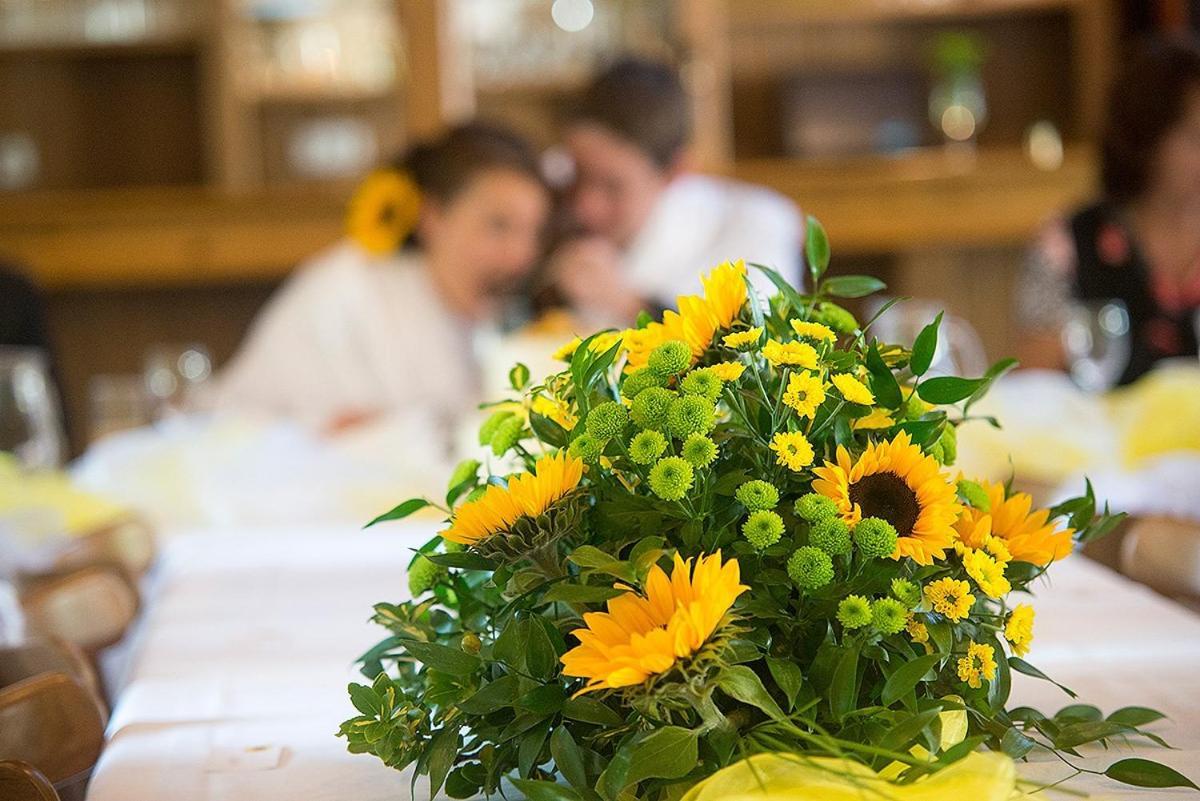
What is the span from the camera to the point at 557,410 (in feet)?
1.94

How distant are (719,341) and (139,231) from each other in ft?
10.9

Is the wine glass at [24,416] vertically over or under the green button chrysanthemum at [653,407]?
under

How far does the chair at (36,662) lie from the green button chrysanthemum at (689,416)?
0.43 m

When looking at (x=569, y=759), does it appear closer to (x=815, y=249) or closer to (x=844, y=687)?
(x=844, y=687)

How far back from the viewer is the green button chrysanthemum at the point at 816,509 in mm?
502

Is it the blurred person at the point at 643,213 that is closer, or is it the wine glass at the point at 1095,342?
the wine glass at the point at 1095,342

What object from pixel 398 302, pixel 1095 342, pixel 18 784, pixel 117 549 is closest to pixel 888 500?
pixel 18 784

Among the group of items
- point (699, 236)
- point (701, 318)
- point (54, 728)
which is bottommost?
point (699, 236)

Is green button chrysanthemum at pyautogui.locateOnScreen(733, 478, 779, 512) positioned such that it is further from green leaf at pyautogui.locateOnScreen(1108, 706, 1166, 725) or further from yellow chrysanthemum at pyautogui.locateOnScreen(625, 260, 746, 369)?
green leaf at pyautogui.locateOnScreen(1108, 706, 1166, 725)

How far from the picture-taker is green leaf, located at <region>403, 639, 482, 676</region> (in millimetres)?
530

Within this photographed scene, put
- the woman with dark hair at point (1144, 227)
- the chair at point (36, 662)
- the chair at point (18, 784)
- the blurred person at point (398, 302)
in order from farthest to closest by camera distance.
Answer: the blurred person at point (398, 302) < the woman with dark hair at point (1144, 227) < the chair at point (36, 662) < the chair at point (18, 784)

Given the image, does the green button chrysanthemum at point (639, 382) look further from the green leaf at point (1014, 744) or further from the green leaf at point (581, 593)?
the green leaf at point (1014, 744)

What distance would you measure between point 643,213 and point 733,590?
2573 mm

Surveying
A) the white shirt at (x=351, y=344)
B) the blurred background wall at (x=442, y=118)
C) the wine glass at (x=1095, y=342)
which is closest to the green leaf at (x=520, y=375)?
the wine glass at (x=1095, y=342)
